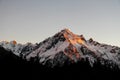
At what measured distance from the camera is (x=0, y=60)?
331ft

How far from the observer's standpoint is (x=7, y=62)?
100 m

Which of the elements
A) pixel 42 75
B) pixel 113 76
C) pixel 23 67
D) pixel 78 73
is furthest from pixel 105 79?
pixel 23 67

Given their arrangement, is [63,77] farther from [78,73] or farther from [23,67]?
[23,67]

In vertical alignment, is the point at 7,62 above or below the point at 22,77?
above

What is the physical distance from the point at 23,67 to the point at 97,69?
92.3ft

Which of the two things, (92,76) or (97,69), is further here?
(97,69)

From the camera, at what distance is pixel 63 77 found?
10400cm

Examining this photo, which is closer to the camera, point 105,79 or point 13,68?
point 13,68

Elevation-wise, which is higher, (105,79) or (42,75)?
(42,75)

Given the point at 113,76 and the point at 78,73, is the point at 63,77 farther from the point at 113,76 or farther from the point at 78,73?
the point at 113,76

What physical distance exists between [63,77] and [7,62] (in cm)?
2042

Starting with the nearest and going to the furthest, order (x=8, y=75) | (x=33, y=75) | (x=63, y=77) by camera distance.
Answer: (x=8, y=75) < (x=33, y=75) < (x=63, y=77)

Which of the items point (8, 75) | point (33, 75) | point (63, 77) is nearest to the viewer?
point (8, 75)

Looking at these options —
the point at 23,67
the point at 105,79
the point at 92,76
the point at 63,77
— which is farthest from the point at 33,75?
the point at 105,79
